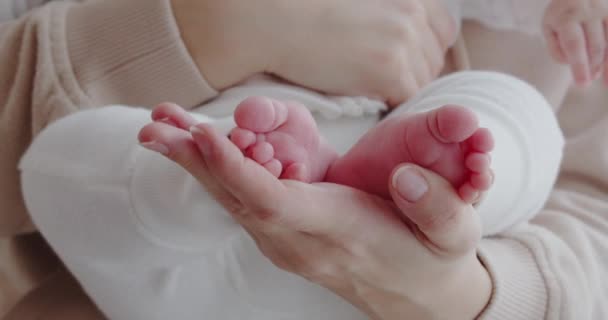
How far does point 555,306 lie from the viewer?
57 centimetres

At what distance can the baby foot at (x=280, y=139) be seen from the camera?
428mm

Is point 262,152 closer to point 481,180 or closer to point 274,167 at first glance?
point 274,167

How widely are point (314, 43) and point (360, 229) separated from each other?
293 mm

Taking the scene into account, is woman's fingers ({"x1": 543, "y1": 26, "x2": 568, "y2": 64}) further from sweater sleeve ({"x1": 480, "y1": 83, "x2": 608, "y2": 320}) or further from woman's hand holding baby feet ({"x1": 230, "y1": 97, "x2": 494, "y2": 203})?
woman's hand holding baby feet ({"x1": 230, "y1": 97, "x2": 494, "y2": 203})

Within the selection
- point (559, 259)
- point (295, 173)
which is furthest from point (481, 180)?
point (559, 259)

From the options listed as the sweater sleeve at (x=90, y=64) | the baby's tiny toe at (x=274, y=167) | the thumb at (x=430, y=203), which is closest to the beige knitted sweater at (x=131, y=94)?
the sweater sleeve at (x=90, y=64)

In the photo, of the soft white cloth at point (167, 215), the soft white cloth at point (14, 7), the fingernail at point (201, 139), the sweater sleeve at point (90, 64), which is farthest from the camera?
the soft white cloth at point (14, 7)

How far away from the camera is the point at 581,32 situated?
75 cm

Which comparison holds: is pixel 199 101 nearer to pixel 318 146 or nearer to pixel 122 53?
pixel 122 53

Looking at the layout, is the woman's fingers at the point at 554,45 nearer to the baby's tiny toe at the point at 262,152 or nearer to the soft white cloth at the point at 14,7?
the baby's tiny toe at the point at 262,152

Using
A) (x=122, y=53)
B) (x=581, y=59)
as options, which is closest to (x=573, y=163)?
(x=581, y=59)

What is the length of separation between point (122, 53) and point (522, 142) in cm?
40

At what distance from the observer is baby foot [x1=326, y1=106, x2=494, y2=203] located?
44 cm

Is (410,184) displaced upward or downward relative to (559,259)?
upward
